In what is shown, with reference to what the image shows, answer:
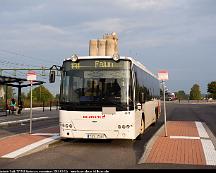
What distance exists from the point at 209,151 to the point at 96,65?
14.5ft

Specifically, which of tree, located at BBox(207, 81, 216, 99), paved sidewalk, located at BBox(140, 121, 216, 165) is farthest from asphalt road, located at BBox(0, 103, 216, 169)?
tree, located at BBox(207, 81, 216, 99)

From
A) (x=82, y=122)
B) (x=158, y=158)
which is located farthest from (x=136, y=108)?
(x=158, y=158)

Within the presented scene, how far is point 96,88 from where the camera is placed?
43.0ft

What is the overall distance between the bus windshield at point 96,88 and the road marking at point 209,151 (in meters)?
2.64

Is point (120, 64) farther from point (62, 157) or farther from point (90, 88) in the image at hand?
point (62, 157)

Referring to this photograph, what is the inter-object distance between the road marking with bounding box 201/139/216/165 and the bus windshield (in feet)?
8.66

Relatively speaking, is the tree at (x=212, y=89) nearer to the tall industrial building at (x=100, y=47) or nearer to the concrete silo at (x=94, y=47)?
the tall industrial building at (x=100, y=47)

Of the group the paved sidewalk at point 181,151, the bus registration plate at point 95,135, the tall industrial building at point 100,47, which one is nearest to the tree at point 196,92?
the tall industrial building at point 100,47

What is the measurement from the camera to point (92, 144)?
550 inches

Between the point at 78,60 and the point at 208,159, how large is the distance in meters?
5.37

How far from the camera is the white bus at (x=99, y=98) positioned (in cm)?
1284

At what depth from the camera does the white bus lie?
1284 centimetres

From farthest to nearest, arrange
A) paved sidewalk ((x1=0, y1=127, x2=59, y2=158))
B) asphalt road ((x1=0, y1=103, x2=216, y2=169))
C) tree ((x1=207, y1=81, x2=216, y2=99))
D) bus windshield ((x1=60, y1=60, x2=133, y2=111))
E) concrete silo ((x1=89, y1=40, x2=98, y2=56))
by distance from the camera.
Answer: tree ((x1=207, y1=81, x2=216, y2=99)) < concrete silo ((x1=89, y1=40, x2=98, y2=56)) < bus windshield ((x1=60, y1=60, x2=133, y2=111)) < paved sidewalk ((x1=0, y1=127, x2=59, y2=158)) < asphalt road ((x1=0, y1=103, x2=216, y2=169))

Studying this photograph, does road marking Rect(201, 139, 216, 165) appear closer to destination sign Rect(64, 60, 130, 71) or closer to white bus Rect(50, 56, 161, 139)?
white bus Rect(50, 56, 161, 139)
